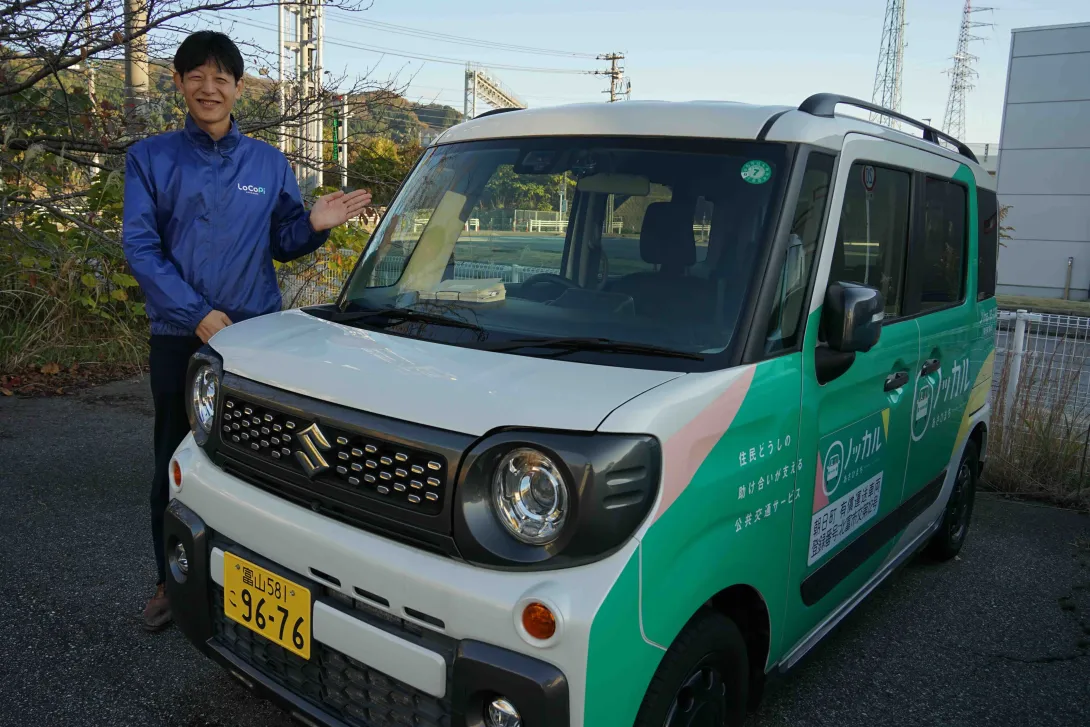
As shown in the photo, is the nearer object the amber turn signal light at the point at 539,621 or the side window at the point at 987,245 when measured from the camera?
the amber turn signal light at the point at 539,621

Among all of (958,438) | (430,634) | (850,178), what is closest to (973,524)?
(958,438)

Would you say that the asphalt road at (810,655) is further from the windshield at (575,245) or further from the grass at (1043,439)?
the windshield at (575,245)

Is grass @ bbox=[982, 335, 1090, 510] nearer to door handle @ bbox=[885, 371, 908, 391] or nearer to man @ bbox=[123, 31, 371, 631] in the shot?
door handle @ bbox=[885, 371, 908, 391]

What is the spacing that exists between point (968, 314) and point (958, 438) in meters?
0.57

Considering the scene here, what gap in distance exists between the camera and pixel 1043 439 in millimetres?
5285

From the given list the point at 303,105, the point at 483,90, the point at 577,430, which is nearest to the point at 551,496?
the point at 577,430

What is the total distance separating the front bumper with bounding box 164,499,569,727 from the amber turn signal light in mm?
54

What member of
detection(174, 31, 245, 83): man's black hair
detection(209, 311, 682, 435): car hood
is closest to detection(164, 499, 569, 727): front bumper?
detection(209, 311, 682, 435): car hood

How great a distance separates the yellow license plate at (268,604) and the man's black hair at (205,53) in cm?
A: 175

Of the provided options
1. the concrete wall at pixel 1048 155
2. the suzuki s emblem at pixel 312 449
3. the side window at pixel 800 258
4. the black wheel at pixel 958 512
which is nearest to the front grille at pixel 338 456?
the suzuki s emblem at pixel 312 449

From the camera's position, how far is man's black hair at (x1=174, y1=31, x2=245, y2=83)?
2.88 m

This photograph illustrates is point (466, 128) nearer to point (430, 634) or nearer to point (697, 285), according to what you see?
point (697, 285)

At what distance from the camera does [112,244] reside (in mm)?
7070

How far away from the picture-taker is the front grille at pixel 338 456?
1.78 meters
